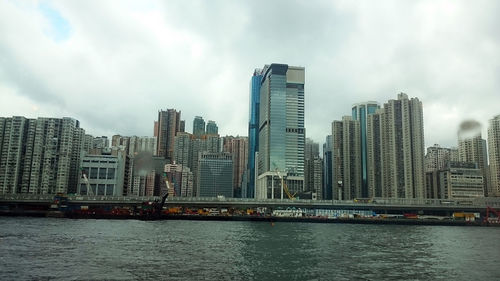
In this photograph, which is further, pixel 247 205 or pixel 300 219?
pixel 247 205

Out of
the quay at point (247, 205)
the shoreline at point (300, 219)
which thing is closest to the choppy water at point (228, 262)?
the quay at point (247, 205)

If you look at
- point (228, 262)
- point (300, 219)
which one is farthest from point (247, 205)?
point (228, 262)

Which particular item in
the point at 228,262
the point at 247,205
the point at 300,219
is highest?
the point at 247,205

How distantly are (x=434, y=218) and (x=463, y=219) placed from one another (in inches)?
489

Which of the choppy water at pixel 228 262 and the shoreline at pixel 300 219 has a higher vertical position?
the choppy water at pixel 228 262

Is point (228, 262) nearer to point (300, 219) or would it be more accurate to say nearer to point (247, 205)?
point (300, 219)

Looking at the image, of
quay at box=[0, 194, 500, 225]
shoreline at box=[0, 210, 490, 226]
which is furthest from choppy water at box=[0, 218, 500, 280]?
shoreline at box=[0, 210, 490, 226]

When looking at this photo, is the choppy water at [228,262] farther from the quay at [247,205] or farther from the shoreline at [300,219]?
the shoreline at [300,219]

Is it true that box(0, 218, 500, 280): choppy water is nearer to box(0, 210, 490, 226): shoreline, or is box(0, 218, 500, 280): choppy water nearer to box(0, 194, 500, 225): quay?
box(0, 194, 500, 225): quay

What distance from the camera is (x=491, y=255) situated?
59.8 m

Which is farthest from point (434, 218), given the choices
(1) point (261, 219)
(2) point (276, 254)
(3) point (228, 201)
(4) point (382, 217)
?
(2) point (276, 254)

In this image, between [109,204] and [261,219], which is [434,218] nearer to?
[261,219]

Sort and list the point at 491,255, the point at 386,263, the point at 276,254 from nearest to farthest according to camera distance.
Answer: the point at 386,263 < the point at 276,254 < the point at 491,255

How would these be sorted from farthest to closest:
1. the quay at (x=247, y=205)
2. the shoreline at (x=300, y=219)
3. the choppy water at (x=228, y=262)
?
1. the shoreline at (x=300, y=219)
2. the quay at (x=247, y=205)
3. the choppy water at (x=228, y=262)
